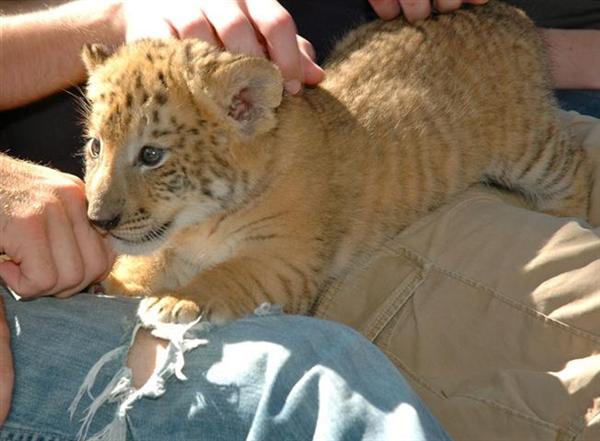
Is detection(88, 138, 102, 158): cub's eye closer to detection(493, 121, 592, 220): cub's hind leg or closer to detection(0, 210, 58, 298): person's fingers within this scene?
detection(0, 210, 58, 298): person's fingers

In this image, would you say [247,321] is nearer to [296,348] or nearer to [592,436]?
[296,348]

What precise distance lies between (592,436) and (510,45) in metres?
1.95

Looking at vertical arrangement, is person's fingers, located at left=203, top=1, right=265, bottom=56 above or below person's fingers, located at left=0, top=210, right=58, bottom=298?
above

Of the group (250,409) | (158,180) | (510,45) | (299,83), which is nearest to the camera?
(250,409)

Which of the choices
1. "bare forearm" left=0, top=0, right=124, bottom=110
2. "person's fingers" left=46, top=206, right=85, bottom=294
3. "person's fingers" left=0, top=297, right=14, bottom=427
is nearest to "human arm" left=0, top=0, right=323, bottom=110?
"bare forearm" left=0, top=0, right=124, bottom=110

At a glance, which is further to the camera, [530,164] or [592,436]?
[530,164]

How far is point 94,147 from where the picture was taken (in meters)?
2.71

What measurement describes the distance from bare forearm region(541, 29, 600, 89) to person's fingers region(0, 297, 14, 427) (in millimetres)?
2724

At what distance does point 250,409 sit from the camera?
1968 mm

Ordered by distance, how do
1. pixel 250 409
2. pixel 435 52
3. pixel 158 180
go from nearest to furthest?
pixel 250 409 < pixel 158 180 < pixel 435 52

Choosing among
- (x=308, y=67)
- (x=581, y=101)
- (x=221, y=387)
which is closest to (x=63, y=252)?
(x=221, y=387)

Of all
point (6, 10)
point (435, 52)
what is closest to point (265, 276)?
point (435, 52)

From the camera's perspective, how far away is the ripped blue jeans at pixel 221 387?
186 cm

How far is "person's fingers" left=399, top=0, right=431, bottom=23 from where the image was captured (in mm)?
3361
